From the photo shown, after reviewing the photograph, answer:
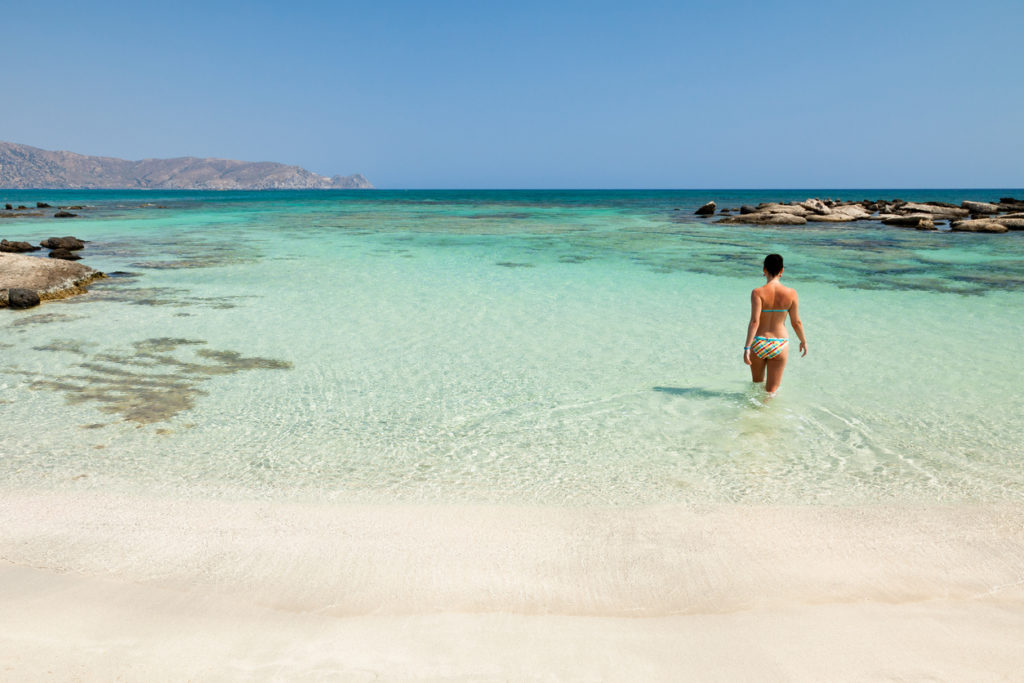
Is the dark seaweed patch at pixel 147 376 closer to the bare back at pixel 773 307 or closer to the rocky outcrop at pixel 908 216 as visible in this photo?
the bare back at pixel 773 307

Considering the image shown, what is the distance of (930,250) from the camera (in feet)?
69.5

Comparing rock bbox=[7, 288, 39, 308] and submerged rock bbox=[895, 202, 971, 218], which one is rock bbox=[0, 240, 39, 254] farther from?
submerged rock bbox=[895, 202, 971, 218]

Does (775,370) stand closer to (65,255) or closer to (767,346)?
(767,346)

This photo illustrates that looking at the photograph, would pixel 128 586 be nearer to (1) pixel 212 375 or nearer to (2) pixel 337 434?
(2) pixel 337 434

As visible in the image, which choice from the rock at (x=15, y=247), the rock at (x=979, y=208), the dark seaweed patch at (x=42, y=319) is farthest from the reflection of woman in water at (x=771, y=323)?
the rock at (x=979, y=208)

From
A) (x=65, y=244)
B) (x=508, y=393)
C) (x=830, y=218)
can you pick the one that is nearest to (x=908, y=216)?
(x=830, y=218)

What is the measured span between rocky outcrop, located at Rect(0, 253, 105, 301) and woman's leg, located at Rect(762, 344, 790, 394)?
12.4m

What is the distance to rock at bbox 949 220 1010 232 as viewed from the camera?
1124 inches

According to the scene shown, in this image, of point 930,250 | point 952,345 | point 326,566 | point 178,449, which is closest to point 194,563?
point 326,566

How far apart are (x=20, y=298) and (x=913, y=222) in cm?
3744

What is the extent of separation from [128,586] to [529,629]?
218 centimetres

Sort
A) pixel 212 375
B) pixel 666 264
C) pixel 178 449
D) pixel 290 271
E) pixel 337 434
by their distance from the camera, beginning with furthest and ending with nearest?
pixel 666 264 → pixel 290 271 → pixel 212 375 → pixel 337 434 → pixel 178 449

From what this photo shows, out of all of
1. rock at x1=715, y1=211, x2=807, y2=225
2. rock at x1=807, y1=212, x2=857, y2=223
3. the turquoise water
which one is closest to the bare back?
the turquoise water

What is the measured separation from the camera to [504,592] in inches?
126
